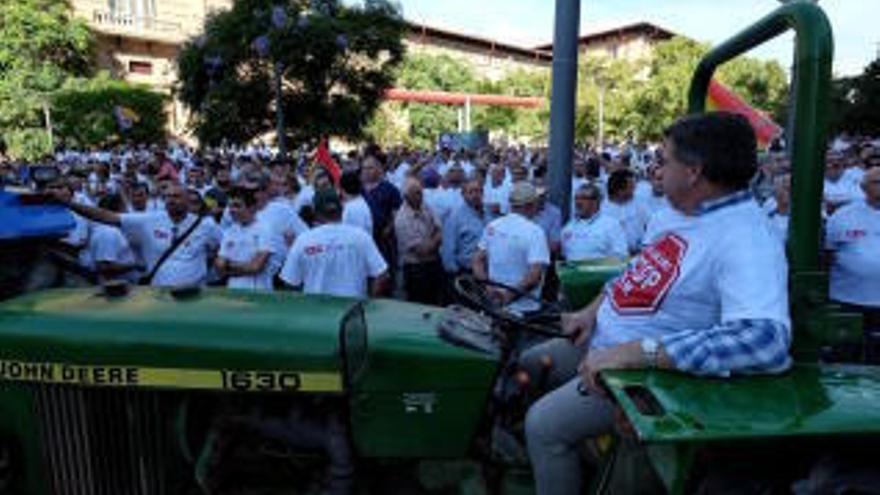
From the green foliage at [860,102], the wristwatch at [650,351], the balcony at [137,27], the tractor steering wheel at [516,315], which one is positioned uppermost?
the balcony at [137,27]

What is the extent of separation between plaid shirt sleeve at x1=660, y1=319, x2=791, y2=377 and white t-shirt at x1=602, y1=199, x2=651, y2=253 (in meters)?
5.94

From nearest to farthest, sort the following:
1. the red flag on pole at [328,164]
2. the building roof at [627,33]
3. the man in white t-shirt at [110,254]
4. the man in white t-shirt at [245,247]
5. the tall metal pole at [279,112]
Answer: the man in white t-shirt at [245,247]
the man in white t-shirt at [110,254]
the red flag on pole at [328,164]
the tall metal pole at [279,112]
the building roof at [627,33]

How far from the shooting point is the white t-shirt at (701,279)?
2469 mm

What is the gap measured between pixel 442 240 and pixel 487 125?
48.8 metres

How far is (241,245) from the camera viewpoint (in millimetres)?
6410

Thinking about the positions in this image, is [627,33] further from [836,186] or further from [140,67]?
[836,186]

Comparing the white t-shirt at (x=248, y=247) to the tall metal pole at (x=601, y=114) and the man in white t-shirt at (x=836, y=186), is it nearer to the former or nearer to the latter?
the man in white t-shirt at (x=836, y=186)

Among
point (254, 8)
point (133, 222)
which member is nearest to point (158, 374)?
point (133, 222)

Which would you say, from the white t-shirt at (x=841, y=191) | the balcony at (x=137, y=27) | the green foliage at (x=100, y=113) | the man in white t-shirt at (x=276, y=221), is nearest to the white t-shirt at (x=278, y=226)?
the man in white t-shirt at (x=276, y=221)

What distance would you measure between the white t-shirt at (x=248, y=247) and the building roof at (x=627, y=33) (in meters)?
86.5

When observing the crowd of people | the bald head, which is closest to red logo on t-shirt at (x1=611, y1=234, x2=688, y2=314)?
the crowd of people

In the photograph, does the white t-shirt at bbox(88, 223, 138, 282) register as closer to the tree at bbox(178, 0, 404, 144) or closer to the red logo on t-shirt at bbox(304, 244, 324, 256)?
the red logo on t-shirt at bbox(304, 244, 324, 256)

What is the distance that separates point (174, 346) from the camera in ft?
10.3

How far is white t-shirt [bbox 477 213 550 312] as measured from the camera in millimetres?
6340
